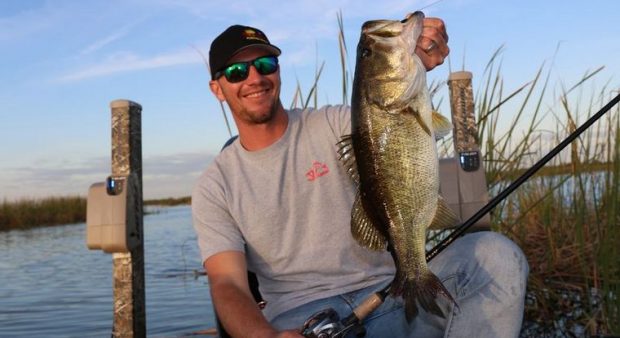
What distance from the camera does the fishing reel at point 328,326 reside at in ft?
9.09

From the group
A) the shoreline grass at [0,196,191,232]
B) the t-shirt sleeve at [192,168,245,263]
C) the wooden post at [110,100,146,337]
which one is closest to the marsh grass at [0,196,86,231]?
the shoreline grass at [0,196,191,232]

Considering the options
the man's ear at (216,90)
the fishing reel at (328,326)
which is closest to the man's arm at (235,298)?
the fishing reel at (328,326)

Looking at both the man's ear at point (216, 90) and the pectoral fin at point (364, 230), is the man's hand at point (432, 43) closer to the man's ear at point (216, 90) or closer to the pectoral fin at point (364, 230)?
the pectoral fin at point (364, 230)

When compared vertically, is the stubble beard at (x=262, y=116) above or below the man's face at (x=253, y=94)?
below

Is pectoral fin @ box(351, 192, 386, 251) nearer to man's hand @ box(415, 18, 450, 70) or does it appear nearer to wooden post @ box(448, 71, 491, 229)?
man's hand @ box(415, 18, 450, 70)

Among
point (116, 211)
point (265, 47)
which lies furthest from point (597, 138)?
point (116, 211)

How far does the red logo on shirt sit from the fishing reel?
26.0 inches

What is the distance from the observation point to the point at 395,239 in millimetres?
2629

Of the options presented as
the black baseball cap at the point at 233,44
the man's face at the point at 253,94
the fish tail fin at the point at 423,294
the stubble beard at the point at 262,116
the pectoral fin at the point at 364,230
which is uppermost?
the black baseball cap at the point at 233,44

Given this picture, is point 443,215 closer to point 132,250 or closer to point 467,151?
point 467,151

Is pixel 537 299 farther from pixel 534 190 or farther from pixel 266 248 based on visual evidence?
pixel 266 248

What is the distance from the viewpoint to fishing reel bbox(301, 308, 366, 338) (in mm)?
2770

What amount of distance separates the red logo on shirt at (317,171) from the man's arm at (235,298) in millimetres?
473

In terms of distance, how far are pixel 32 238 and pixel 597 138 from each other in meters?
16.9
